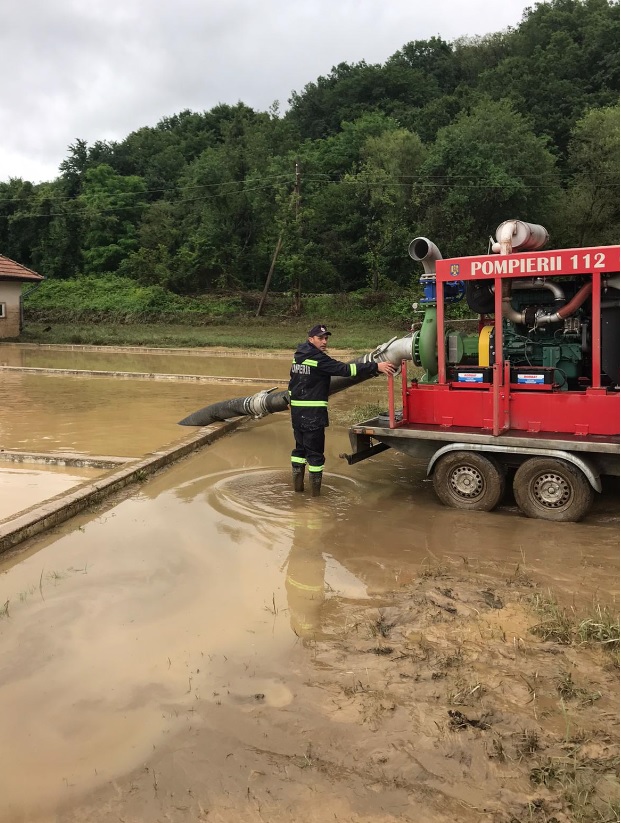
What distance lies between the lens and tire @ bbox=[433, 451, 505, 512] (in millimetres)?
7035

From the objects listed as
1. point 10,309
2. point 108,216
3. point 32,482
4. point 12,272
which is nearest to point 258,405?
point 32,482

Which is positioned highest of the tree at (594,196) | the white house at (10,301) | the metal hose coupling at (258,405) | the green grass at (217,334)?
the tree at (594,196)

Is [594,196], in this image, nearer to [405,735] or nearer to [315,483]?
[315,483]

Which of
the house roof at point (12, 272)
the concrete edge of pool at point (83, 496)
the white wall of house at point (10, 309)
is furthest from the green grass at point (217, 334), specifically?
the concrete edge of pool at point (83, 496)

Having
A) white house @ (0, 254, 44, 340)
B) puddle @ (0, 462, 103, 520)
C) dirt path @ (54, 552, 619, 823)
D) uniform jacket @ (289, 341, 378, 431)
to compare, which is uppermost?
white house @ (0, 254, 44, 340)

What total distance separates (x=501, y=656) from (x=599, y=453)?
320cm

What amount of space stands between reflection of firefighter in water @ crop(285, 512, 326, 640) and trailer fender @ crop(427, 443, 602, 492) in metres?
1.60

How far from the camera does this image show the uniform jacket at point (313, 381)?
7727 mm

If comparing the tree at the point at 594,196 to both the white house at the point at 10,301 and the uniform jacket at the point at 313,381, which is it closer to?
the white house at the point at 10,301

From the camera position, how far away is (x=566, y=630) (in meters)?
4.31

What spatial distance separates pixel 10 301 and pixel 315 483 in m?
28.7

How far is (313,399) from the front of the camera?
306 inches

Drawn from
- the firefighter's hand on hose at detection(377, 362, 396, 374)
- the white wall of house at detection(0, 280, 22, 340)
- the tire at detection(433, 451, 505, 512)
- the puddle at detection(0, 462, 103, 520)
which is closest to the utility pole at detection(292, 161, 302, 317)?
the white wall of house at detection(0, 280, 22, 340)

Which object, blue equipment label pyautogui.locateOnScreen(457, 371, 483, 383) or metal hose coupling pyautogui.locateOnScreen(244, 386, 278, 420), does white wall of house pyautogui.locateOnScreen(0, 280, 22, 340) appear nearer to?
metal hose coupling pyautogui.locateOnScreen(244, 386, 278, 420)
